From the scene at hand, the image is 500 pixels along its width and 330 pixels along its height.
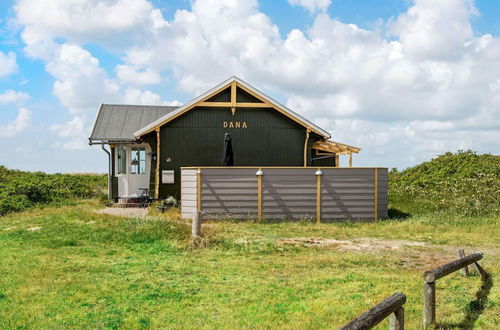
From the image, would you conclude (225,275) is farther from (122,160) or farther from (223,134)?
(122,160)

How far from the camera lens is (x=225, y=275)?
34.1ft

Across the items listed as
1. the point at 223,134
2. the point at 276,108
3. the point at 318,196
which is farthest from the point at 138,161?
the point at 318,196

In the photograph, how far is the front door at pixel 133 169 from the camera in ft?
80.3

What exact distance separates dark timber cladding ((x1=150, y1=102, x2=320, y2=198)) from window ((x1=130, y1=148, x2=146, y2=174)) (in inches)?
112

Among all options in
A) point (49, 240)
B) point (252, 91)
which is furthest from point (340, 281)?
point (252, 91)

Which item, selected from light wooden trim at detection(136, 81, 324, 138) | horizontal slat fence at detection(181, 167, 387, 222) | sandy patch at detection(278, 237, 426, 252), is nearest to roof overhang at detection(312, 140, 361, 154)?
light wooden trim at detection(136, 81, 324, 138)

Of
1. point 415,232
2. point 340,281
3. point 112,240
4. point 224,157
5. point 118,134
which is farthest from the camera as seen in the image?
point 118,134

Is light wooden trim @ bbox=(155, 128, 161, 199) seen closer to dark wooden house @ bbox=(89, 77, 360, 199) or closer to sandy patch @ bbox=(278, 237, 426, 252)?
dark wooden house @ bbox=(89, 77, 360, 199)

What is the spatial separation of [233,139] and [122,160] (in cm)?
620

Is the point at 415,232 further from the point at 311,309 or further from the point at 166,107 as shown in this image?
the point at 166,107

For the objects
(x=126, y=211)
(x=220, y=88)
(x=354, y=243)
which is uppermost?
(x=220, y=88)

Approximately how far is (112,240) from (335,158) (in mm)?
17057

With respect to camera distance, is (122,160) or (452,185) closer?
(122,160)

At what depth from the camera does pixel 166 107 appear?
28703mm
